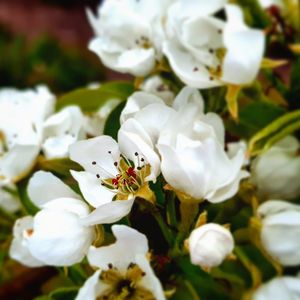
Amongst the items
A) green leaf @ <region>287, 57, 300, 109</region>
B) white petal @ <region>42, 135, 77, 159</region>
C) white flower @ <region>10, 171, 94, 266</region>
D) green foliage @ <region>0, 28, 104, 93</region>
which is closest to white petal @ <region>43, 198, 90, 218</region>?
white flower @ <region>10, 171, 94, 266</region>

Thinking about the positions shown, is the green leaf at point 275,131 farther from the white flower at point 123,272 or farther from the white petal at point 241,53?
the white flower at point 123,272

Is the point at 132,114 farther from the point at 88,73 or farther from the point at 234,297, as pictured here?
the point at 88,73

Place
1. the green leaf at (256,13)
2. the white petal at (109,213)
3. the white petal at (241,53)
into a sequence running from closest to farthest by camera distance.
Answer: the white petal at (109,213)
the white petal at (241,53)
the green leaf at (256,13)

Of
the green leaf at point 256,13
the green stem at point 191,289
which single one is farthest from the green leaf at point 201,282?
the green leaf at point 256,13

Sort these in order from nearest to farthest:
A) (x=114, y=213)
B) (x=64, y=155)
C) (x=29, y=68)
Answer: (x=114, y=213), (x=64, y=155), (x=29, y=68)

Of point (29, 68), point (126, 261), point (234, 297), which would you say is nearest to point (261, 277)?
point (234, 297)
